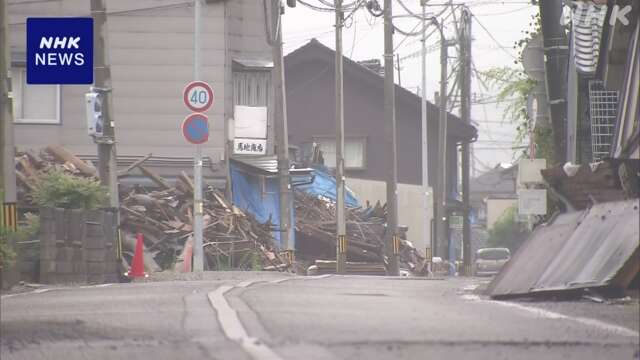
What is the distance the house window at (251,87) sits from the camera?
3728 cm

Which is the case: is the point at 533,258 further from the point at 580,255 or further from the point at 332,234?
the point at 332,234

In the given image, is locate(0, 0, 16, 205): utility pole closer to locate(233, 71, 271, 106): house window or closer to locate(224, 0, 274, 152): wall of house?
locate(224, 0, 274, 152): wall of house

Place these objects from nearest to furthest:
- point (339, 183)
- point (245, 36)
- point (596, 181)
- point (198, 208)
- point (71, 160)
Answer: point (596, 181), point (198, 208), point (71, 160), point (245, 36), point (339, 183)

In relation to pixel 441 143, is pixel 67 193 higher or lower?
lower

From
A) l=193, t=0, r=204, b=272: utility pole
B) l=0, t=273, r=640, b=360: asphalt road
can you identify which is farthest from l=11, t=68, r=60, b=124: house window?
l=0, t=273, r=640, b=360: asphalt road

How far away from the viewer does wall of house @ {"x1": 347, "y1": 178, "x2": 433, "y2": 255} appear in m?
60.0

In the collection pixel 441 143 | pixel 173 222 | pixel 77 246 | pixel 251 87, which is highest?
pixel 251 87

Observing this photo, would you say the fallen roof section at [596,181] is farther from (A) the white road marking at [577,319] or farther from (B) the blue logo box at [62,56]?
(B) the blue logo box at [62,56]

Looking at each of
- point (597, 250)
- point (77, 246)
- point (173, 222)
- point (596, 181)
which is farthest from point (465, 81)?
point (597, 250)

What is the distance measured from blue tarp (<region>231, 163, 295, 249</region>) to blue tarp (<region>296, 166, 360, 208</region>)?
6327 mm

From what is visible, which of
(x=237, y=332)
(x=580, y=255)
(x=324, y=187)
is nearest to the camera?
(x=237, y=332)

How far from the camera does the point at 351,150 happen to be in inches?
2473

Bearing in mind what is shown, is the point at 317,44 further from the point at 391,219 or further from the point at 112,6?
the point at 112,6

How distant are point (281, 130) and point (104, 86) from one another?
12.1 metres
